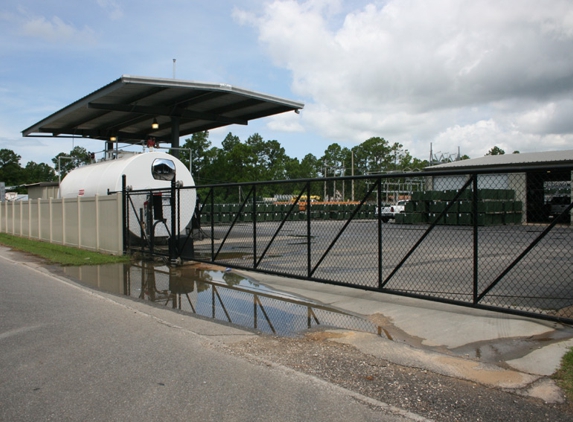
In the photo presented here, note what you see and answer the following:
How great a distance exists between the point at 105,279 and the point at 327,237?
19.0ft

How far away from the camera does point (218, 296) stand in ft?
30.0

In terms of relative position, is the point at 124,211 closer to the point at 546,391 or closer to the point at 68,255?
the point at 68,255

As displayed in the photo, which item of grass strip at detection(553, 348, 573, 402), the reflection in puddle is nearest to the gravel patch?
grass strip at detection(553, 348, 573, 402)

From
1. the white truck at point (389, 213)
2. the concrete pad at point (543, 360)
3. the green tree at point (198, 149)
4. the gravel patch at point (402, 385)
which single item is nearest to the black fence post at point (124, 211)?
the white truck at point (389, 213)

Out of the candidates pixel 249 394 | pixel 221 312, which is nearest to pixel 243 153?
pixel 221 312

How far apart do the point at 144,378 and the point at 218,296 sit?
4.35m

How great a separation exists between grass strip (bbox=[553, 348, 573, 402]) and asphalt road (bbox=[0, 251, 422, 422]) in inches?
67.2

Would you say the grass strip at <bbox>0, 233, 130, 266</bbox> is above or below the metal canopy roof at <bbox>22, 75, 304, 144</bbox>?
below

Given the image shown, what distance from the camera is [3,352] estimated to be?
5.66 meters

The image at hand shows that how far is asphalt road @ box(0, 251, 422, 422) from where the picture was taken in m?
4.06

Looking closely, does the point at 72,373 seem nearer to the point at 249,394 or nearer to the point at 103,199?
the point at 249,394

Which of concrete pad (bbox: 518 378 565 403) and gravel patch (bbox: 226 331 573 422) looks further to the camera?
concrete pad (bbox: 518 378 565 403)

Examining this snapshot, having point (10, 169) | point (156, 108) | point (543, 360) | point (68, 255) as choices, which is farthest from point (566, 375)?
point (10, 169)

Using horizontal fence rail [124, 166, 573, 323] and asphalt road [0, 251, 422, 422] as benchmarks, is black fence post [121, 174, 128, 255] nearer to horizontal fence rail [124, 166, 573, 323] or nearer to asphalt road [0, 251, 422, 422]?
horizontal fence rail [124, 166, 573, 323]
